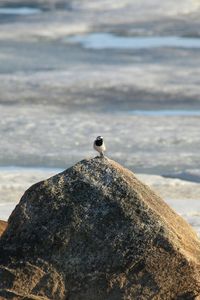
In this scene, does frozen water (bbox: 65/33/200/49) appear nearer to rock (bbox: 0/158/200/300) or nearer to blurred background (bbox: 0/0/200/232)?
blurred background (bbox: 0/0/200/232)

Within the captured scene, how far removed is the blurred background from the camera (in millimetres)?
10789

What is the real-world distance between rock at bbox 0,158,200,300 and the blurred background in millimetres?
2317

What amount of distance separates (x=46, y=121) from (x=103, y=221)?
715cm

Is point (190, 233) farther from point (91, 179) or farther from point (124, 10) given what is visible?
point (124, 10)

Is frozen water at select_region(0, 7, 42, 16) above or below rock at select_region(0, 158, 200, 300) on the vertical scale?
above

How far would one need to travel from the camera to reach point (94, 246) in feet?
19.1

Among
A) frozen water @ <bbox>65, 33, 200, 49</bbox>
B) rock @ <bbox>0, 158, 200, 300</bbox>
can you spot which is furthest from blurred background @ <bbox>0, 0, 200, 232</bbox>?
rock @ <bbox>0, 158, 200, 300</bbox>

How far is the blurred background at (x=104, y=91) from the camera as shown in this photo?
35.4 feet

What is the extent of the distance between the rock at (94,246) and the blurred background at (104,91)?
7.60ft

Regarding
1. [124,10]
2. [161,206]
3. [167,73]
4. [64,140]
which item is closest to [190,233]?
[161,206]

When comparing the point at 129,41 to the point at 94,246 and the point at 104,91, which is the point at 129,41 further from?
the point at 94,246

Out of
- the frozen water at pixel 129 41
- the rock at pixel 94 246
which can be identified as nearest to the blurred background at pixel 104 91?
the frozen water at pixel 129 41

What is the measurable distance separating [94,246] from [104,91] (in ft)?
30.6

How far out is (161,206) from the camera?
6.09 metres
